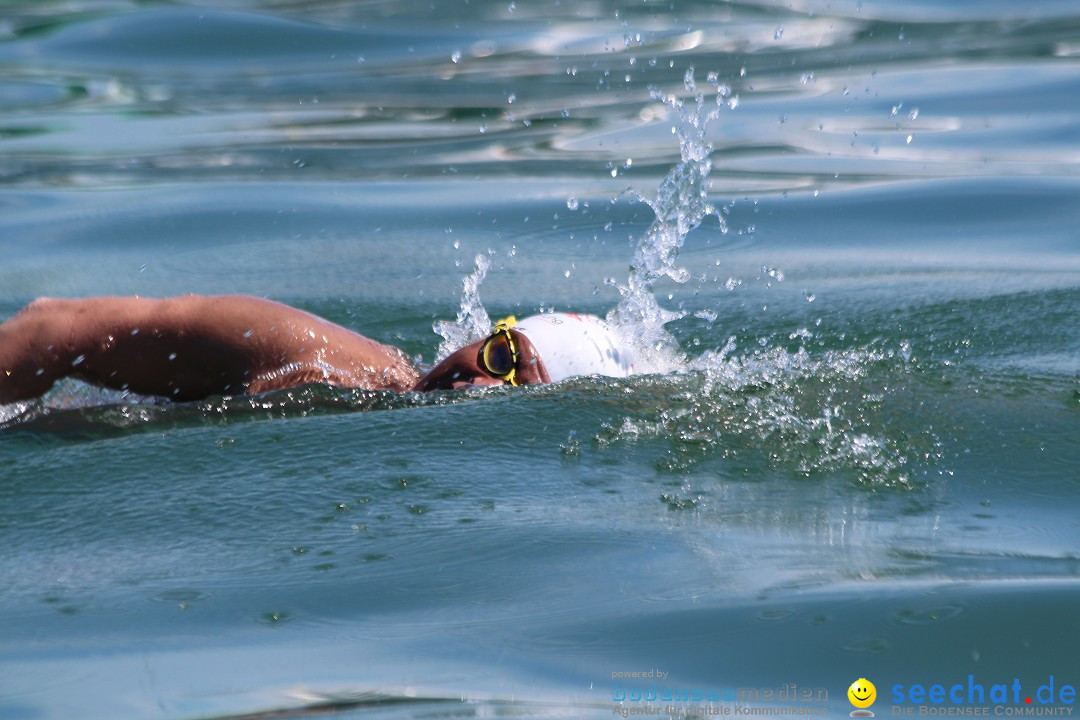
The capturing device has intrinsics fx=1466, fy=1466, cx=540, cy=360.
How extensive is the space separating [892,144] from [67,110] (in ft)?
22.3

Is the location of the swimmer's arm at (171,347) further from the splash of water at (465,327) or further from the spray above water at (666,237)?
the spray above water at (666,237)

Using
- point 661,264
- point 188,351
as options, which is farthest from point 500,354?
point 661,264

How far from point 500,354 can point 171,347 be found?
1.07 meters

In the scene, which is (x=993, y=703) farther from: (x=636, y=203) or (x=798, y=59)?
(x=798, y=59)

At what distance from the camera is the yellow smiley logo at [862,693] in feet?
9.64

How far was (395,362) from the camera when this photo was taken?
510 centimetres

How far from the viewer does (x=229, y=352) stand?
4.66 m

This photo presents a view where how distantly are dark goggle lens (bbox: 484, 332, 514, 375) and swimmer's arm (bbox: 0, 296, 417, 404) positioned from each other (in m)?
0.43

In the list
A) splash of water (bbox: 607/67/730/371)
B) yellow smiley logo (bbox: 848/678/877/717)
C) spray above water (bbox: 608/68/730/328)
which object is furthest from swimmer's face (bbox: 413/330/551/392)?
yellow smiley logo (bbox: 848/678/877/717)

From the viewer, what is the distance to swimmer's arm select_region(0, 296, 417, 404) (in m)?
4.46

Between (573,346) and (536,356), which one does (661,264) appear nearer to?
(573,346)

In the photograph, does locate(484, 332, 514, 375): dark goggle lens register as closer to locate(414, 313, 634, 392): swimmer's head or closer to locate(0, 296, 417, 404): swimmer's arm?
locate(414, 313, 634, 392): swimmer's head

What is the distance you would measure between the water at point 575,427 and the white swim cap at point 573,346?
1.03ft

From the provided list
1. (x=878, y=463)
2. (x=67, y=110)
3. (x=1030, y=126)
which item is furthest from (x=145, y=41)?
(x=878, y=463)
